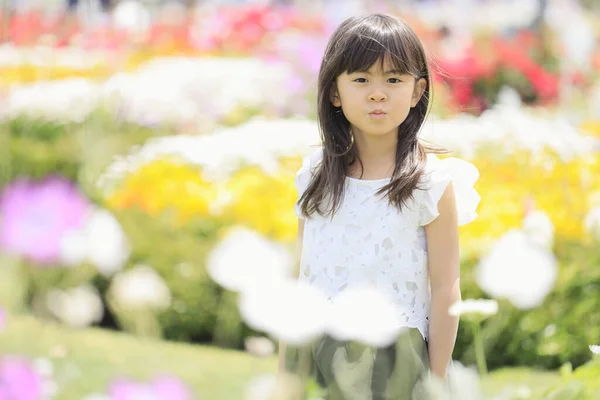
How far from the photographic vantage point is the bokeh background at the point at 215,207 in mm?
860

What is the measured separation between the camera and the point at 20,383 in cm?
77

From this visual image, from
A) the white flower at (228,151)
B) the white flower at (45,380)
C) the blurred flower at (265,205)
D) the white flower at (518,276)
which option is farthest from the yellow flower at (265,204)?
the white flower at (518,276)

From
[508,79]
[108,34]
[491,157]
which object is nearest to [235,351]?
[491,157]

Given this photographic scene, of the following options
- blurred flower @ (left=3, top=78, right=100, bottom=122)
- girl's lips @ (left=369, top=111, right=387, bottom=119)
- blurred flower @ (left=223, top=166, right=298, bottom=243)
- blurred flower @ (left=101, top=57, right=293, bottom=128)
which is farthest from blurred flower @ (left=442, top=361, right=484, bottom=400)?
blurred flower @ (left=3, top=78, right=100, bottom=122)

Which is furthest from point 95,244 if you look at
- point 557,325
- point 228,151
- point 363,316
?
point 228,151

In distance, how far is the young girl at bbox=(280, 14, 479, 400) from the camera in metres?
1.53

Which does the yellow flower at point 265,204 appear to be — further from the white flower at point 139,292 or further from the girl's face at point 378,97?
the white flower at point 139,292

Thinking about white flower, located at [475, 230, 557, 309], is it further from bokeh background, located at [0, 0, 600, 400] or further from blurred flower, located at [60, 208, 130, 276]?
blurred flower, located at [60, 208, 130, 276]

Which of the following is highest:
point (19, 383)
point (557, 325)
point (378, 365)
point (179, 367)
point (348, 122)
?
point (348, 122)

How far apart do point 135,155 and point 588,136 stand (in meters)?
2.25

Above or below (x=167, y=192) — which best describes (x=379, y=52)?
above

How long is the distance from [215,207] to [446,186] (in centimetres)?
210

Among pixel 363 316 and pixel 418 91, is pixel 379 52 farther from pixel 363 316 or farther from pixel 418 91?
pixel 363 316

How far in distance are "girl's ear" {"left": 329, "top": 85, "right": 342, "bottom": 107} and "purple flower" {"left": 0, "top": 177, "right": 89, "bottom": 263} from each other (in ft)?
3.02
